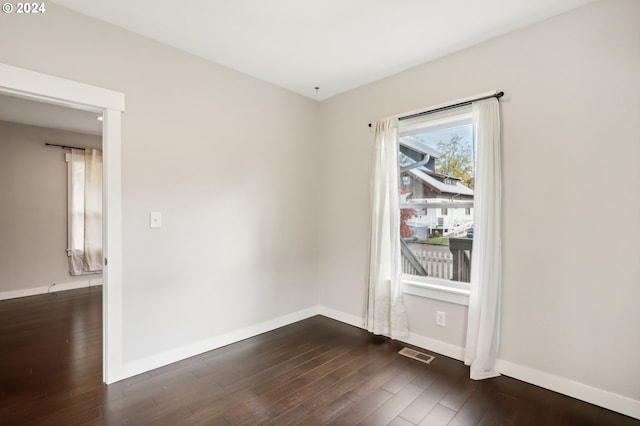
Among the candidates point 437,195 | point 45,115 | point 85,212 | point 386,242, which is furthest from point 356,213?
point 85,212

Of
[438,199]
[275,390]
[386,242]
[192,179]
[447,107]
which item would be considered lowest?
[275,390]

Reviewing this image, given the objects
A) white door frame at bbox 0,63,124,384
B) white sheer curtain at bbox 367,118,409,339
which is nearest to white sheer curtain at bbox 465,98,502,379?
white sheer curtain at bbox 367,118,409,339

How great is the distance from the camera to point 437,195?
2.98 m

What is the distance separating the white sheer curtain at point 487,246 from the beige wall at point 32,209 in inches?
243

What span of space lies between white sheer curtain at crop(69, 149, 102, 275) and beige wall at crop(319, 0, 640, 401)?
5.75 meters

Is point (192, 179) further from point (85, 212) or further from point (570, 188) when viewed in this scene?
point (85, 212)

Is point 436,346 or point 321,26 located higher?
point 321,26

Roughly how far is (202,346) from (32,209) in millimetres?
4166

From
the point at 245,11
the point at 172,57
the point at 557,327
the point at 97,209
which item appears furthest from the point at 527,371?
the point at 97,209

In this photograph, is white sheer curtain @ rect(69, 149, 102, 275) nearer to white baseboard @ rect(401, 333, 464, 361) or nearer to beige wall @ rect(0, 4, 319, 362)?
beige wall @ rect(0, 4, 319, 362)

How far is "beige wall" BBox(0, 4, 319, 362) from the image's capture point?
89.7 inches

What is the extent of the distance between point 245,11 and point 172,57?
890mm

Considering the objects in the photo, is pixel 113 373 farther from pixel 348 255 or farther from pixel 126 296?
pixel 348 255

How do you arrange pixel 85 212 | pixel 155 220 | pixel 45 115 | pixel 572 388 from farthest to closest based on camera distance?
1. pixel 85 212
2. pixel 45 115
3. pixel 155 220
4. pixel 572 388
